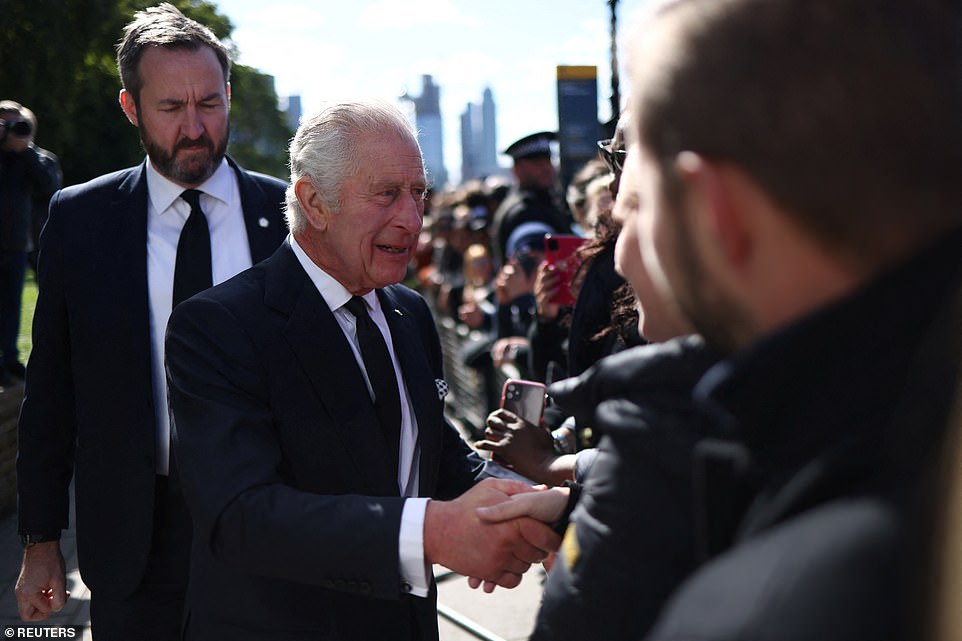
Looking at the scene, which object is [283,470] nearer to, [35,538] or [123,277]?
[123,277]

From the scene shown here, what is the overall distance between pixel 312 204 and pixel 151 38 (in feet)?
4.05

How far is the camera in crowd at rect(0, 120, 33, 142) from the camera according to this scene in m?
6.52

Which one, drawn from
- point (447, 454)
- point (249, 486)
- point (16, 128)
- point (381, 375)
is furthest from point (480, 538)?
point (16, 128)

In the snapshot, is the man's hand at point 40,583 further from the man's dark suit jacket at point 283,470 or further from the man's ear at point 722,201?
the man's ear at point 722,201

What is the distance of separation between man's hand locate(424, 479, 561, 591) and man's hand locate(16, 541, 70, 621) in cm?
170

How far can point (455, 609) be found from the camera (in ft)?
15.8

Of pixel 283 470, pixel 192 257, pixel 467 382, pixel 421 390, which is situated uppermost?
pixel 192 257

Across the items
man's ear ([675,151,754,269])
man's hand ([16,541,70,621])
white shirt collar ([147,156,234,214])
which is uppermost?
white shirt collar ([147,156,234,214])

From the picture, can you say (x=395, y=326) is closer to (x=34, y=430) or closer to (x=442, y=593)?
(x=34, y=430)

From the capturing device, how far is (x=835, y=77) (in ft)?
2.58

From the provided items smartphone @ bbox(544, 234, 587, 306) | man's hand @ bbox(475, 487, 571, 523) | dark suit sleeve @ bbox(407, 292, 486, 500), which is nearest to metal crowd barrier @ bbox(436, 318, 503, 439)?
smartphone @ bbox(544, 234, 587, 306)

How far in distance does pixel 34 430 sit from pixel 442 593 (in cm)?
275

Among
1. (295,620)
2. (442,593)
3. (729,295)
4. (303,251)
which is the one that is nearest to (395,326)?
(303,251)

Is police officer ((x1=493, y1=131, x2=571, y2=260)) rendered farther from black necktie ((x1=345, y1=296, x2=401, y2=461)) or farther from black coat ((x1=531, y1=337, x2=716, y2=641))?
black coat ((x1=531, y1=337, x2=716, y2=641))
